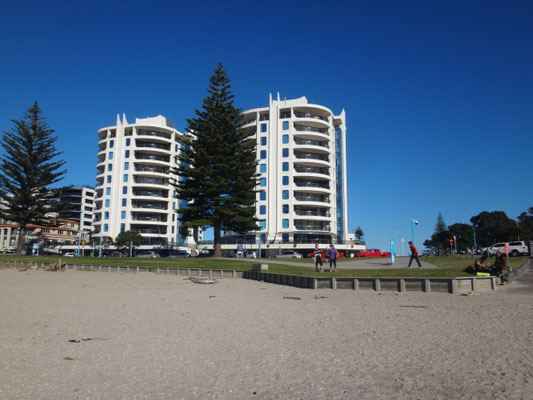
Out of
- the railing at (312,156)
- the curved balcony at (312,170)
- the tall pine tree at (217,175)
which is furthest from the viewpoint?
the railing at (312,156)

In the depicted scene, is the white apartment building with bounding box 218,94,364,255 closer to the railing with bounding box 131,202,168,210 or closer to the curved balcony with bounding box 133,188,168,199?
the railing with bounding box 131,202,168,210

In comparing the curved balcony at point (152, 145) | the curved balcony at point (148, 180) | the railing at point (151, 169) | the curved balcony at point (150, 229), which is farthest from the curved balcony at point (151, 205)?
the curved balcony at point (152, 145)

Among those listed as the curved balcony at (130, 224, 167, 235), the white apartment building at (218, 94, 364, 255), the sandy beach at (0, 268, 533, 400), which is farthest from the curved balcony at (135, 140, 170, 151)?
the sandy beach at (0, 268, 533, 400)

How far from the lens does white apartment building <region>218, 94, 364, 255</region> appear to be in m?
63.2

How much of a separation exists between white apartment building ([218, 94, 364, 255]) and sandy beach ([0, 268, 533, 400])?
50.7 m

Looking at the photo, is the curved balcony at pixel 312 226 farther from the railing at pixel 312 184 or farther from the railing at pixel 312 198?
the railing at pixel 312 184

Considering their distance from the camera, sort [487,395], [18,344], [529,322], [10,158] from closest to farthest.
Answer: [487,395] < [18,344] < [529,322] < [10,158]

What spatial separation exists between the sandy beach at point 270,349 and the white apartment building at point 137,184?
62.2m

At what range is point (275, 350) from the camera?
642 cm

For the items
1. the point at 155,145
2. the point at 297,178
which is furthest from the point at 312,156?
the point at 155,145

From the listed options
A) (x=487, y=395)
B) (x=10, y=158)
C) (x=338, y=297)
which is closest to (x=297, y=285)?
(x=338, y=297)

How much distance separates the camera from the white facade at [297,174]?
6359 centimetres

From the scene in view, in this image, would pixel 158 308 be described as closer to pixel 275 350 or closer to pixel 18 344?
pixel 18 344

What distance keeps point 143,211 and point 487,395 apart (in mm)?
72482
